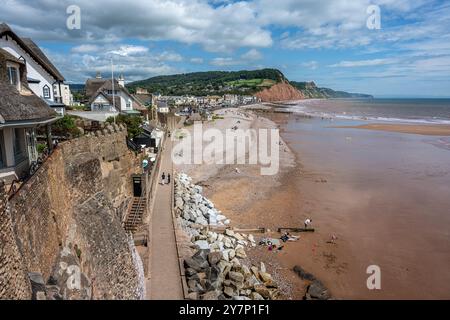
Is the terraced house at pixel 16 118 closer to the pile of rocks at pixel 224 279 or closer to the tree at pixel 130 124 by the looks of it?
the pile of rocks at pixel 224 279

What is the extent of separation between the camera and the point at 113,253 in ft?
39.5

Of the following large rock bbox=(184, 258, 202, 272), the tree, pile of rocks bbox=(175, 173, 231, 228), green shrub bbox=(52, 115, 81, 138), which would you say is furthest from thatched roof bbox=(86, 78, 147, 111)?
large rock bbox=(184, 258, 202, 272)

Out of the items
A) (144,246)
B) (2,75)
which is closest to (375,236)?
(144,246)

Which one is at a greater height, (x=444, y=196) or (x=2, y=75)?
(x=2, y=75)

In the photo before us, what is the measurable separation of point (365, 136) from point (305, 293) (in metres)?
48.9

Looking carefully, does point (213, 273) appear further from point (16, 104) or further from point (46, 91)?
point (46, 91)

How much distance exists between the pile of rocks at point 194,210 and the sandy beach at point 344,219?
1115 mm

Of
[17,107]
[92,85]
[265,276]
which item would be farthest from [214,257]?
[92,85]

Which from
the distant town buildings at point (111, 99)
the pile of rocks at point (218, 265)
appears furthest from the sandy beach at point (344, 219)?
the distant town buildings at point (111, 99)

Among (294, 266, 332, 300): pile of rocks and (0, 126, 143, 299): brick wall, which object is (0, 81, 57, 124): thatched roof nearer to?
(0, 126, 143, 299): brick wall

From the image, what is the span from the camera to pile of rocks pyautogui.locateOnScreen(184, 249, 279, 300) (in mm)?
14133

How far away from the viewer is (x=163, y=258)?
1462cm

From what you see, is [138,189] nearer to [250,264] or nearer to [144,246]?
[144,246]

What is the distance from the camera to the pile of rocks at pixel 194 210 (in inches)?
853
